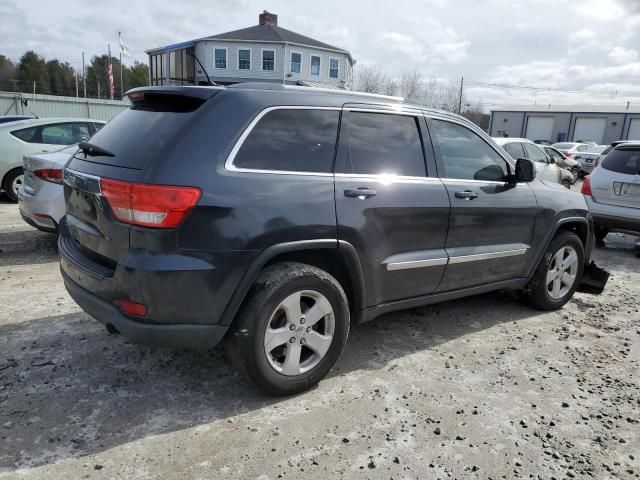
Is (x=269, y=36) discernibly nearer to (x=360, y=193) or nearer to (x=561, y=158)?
(x=561, y=158)

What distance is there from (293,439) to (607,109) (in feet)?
214

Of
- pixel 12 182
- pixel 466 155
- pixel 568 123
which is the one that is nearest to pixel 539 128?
pixel 568 123

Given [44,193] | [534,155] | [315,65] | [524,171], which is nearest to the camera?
[524,171]

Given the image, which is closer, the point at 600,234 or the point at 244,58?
the point at 600,234

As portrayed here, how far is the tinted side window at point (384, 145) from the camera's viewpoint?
339 cm

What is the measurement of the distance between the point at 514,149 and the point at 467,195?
25.6 ft

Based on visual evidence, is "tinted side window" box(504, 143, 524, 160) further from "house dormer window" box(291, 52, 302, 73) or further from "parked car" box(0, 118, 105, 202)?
"house dormer window" box(291, 52, 302, 73)

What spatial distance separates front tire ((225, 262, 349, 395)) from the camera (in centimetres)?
290

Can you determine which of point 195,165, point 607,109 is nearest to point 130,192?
point 195,165

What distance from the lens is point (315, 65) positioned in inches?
1549

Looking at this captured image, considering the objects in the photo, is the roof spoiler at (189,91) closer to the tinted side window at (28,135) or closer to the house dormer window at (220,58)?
the tinted side window at (28,135)

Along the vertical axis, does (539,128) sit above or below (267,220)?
above

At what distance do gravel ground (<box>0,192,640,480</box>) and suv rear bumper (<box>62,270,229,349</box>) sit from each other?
1.60ft

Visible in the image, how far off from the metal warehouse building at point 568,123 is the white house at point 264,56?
909 inches
